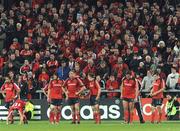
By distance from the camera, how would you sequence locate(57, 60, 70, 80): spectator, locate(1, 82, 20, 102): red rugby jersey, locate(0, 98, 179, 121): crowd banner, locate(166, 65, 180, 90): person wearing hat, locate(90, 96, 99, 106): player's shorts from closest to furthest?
locate(90, 96, 99, 106): player's shorts → locate(1, 82, 20, 102): red rugby jersey → locate(166, 65, 180, 90): person wearing hat → locate(0, 98, 179, 121): crowd banner → locate(57, 60, 70, 80): spectator

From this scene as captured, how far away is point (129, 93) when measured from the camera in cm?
2780

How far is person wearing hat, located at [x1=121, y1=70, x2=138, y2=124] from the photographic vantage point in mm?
27812

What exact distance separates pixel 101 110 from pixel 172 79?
123 inches

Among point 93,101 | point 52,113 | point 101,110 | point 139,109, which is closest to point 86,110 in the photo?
point 101,110

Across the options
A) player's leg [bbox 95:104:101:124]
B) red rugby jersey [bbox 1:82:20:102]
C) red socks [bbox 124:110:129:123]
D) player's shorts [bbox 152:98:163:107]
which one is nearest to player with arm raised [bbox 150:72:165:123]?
player's shorts [bbox 152:98:163:107]

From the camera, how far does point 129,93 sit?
27797 mm

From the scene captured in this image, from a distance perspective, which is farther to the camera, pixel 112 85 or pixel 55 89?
pixel 112 85

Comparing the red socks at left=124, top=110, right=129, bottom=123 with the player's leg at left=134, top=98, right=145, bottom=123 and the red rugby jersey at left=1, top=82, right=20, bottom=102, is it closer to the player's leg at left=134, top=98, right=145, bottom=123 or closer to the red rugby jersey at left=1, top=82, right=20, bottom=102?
the player's leg at left=134, top=98, right=145, bottom=123

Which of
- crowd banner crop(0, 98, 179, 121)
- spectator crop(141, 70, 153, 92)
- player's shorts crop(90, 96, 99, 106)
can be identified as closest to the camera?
player's shorts crop(90, 96, 99, 106)

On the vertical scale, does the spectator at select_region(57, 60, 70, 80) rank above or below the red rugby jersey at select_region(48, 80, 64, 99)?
above

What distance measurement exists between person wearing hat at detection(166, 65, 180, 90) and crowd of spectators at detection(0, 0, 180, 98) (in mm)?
41

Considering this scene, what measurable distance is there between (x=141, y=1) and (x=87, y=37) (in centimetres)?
461

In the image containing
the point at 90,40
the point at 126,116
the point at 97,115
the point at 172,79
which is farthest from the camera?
the point at 90,40

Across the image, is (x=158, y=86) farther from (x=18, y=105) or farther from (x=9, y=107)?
(x=9, y=107)
